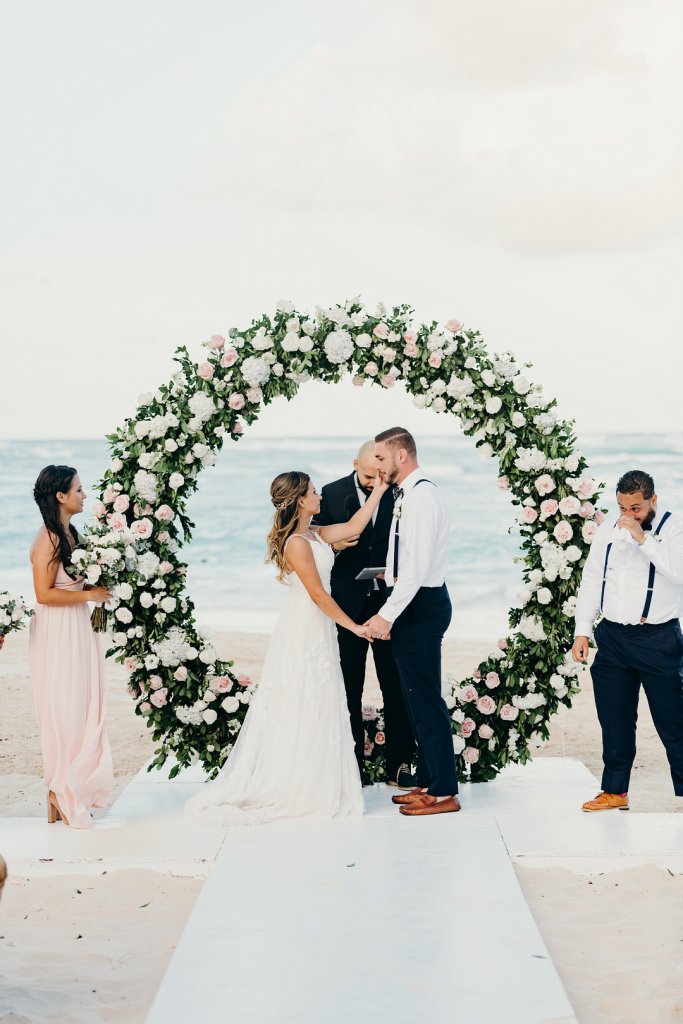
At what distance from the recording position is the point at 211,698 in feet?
21.1

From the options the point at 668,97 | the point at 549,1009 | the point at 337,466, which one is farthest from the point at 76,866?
the point at 337,466

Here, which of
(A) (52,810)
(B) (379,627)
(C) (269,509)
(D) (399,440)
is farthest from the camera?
(C) (269,509)

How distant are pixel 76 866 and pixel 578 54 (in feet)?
69.4

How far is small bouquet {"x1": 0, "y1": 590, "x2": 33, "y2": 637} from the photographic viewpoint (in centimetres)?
575

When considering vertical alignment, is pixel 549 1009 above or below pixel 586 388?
below

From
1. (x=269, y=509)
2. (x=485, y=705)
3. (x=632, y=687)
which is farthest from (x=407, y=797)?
(x=269, y=509)

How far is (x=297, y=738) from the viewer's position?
5.86 meters

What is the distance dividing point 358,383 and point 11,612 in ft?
7.53

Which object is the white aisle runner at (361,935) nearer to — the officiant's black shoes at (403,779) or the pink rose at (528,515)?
the officiant's black shoes at (403,779)

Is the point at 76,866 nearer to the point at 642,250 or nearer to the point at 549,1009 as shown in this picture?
the point at 549,1009

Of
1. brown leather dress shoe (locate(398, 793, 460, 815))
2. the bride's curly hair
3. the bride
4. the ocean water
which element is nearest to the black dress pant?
the bride

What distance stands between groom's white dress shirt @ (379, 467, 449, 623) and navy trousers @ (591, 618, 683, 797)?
101cm

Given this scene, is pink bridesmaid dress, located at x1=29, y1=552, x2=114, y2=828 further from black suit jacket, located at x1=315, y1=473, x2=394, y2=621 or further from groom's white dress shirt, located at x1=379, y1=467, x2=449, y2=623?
groom's white dress shirt, located at x1=379, y1=467, x2=449, y2=623

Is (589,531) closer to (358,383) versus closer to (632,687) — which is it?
(632,687)
